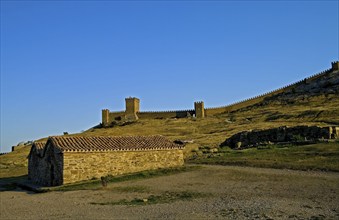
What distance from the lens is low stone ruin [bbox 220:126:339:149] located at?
1114 inches

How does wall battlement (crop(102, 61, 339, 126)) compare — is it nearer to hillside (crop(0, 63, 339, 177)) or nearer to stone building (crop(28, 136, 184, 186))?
hillside (crop(0, 63, 339, 177))

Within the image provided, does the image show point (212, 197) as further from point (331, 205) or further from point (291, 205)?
point (331, 205)

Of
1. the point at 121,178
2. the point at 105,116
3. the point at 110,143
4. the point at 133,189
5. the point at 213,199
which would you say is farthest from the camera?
the point at 105,116

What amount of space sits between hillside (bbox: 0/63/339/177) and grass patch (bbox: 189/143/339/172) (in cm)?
800

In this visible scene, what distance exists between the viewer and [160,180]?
21.6m

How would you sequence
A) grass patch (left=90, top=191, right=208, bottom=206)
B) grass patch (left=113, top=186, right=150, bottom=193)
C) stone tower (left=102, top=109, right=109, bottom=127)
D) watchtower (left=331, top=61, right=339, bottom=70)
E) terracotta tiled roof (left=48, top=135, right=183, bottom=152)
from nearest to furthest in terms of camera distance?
grass patch (left=90, top=191, right=208, bottom=206) < grass patch (left=113, top=186, right=150, bottom=193) < terracotta tiled roof (left=48, top=135, right=183, bottom=152) < watchtower (left=331, top=61, right=339, bottom=70) < stone tower (left=102, top=109, right=109, bottom=127)

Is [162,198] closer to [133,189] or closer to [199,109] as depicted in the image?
[133,189]

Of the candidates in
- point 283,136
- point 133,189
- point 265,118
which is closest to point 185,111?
point 265,118

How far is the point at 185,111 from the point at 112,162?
58.7 m

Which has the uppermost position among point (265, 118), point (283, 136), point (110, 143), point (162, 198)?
point (265, 118)

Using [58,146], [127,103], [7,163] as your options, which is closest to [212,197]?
[58,146]

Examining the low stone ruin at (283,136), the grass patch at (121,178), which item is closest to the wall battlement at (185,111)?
the low stone ruin at (283,136)

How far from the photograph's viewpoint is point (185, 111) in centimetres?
8369

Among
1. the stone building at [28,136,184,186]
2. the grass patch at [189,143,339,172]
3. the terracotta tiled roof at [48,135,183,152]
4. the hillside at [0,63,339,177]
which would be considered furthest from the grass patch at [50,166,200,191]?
the hillside at [0,63,339,177]
